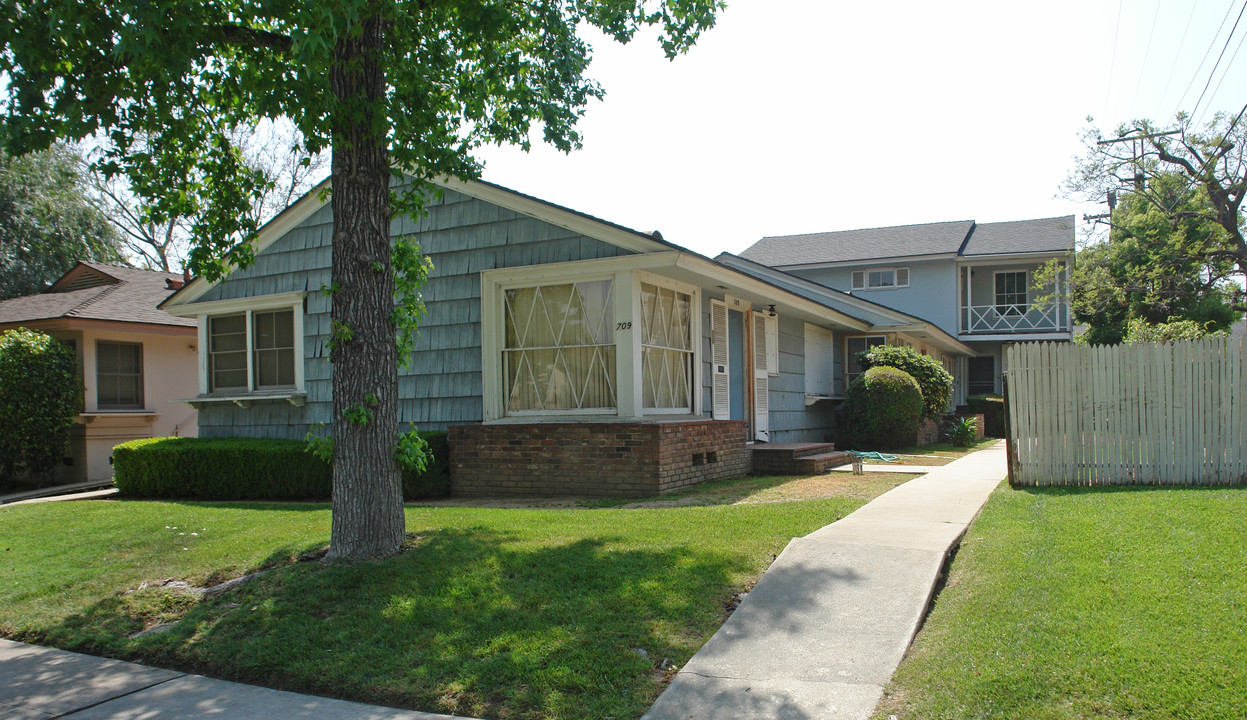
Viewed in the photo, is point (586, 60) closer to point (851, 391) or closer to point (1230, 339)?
point (1230, 339)

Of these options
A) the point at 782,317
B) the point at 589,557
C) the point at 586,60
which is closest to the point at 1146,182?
the point at 782,317

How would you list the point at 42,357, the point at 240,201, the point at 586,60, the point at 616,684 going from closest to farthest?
1. the point at 616,684
2. the point at 240,201
3. the point at 586,60
4. the point at 42,357

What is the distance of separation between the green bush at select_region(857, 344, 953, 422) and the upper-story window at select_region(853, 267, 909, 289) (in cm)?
1096

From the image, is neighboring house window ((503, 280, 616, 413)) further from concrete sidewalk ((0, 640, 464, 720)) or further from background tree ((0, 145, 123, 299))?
background tree ((0, 145, 123, 299))

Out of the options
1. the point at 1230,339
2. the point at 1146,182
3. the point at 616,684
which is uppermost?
the point at 1146,182

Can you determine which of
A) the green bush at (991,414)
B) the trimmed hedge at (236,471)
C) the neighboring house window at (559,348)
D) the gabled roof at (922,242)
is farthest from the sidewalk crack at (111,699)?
the gabled roof at (922,242)

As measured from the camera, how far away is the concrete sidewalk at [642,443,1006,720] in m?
3.83

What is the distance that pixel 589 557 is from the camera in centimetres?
600

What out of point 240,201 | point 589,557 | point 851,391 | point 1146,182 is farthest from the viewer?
point 1146,182

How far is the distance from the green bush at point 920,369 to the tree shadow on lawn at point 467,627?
44.1 ft

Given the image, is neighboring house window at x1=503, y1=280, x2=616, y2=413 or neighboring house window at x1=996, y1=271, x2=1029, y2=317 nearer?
neighboring house window at x1=503, y1=280, x2=616, y2=413

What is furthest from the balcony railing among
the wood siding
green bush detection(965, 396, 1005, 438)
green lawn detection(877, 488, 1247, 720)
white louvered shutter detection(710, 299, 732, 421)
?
green lawn detection(877, 488, 1247, 720)

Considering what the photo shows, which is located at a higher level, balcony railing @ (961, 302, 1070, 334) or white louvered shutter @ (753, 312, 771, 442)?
balcony railing @ (961, 302, 1070, 334)

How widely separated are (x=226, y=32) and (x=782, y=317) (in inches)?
447
